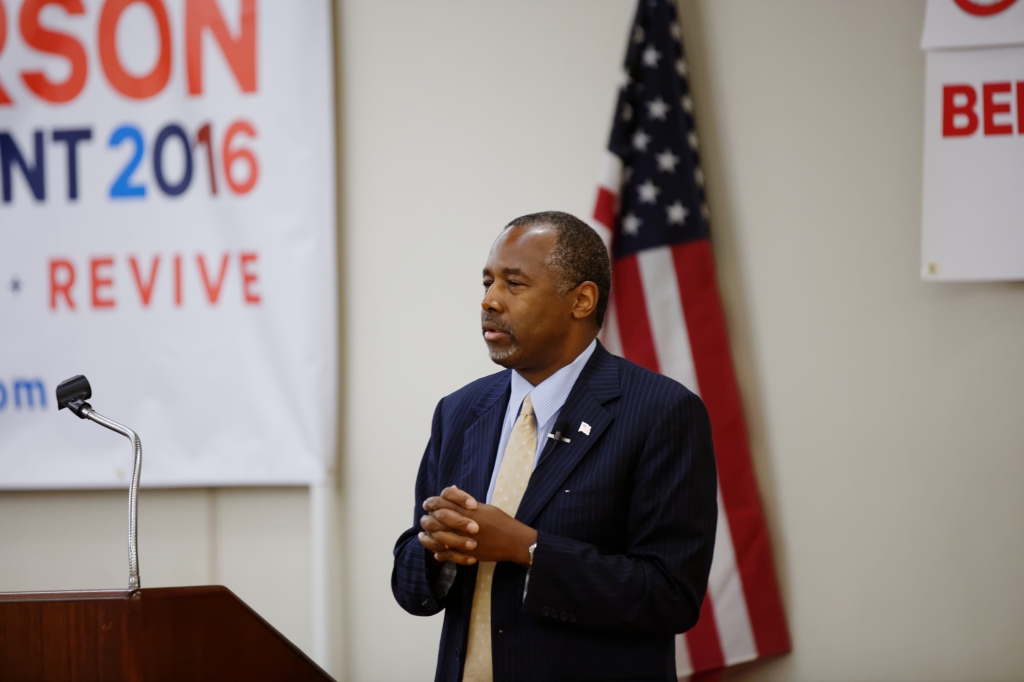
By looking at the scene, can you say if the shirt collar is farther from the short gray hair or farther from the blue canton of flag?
the blue canton of flag

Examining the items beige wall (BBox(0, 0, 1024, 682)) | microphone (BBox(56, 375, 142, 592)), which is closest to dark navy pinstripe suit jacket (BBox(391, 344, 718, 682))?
microphone (BBox(56, 375, 142, 592))

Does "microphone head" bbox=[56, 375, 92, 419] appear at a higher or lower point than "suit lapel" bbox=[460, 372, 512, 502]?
higher

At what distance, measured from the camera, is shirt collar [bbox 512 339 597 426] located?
62.8 inches

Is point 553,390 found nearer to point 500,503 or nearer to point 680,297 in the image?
point 500,503

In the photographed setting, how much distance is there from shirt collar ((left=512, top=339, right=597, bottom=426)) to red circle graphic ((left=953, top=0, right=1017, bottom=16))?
1.68 meters

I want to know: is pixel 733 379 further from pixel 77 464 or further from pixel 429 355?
pixel 77 464

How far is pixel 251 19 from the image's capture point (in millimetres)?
2818

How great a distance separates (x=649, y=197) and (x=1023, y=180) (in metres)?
1.01

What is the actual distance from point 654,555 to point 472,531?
0.31m

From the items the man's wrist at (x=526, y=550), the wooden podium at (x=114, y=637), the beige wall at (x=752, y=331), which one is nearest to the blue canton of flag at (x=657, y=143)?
the beige wall at (x=752, y=331)

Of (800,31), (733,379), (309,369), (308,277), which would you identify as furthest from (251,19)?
(733,379)

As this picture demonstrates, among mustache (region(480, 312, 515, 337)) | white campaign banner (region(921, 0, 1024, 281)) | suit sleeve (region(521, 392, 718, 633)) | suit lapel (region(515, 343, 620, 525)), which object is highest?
white campaign banner (region(921, 0, 1024, 281))

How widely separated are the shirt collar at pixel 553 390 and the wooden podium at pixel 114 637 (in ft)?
2.07

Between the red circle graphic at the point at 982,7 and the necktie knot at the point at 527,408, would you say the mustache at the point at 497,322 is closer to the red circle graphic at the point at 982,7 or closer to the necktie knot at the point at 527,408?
the necktie knot at the point at 527,408
